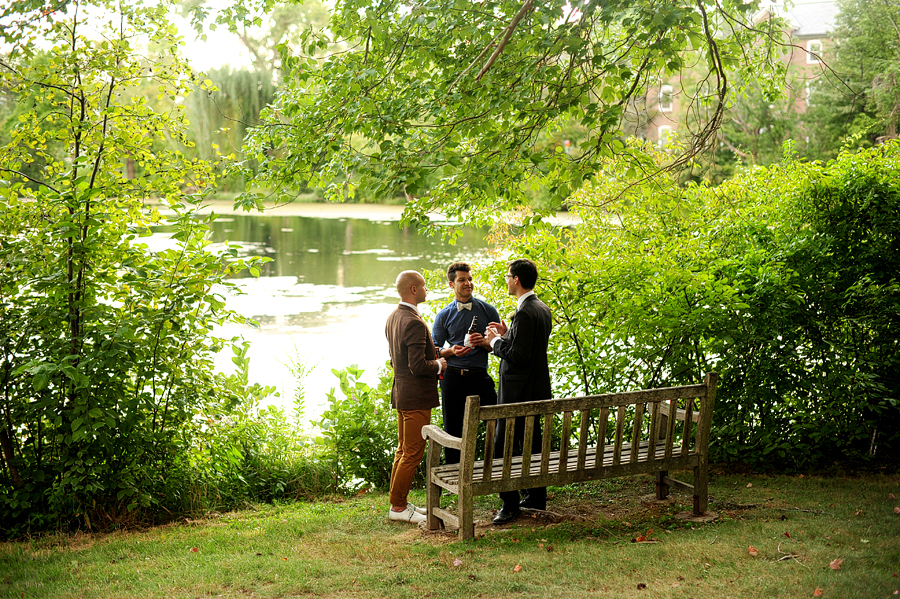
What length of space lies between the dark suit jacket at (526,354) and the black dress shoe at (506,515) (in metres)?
0.69

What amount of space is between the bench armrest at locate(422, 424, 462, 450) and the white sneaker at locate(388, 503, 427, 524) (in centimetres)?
60

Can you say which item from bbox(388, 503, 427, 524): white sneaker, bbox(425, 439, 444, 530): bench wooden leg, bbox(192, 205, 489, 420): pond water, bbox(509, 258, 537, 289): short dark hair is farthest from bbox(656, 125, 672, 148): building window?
bbox(388, 503, 427, 524): white sneaker

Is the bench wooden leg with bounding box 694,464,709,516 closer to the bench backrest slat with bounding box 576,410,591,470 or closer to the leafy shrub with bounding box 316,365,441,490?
the bench backrest slat with bounding box 576,410,591,470

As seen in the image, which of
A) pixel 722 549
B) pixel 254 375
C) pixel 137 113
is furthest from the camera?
pixel 254 375

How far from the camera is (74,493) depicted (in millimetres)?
4969

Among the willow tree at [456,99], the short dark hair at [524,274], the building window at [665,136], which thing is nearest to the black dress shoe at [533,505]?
the short dark hair at [524,274]

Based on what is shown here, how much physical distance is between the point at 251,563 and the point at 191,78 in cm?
368

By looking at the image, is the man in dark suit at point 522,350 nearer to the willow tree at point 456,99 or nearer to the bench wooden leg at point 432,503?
the bench wooden leg at point 432,503

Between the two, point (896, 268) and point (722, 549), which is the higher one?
point (896, 268)

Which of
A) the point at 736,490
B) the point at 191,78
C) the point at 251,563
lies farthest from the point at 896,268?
the point at 191,78

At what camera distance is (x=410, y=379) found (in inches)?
199

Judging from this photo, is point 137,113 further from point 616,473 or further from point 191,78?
point 616,473

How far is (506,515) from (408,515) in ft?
2.19

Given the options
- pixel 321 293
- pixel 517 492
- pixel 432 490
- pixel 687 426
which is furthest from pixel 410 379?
pixel 321 293
